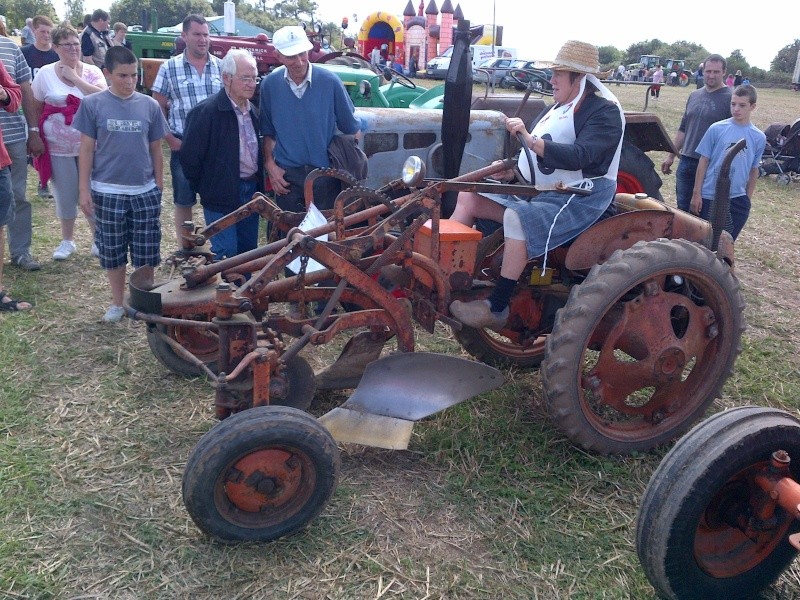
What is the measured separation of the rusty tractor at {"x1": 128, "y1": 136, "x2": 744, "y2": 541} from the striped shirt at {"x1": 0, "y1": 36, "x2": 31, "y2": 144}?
2.42 meters

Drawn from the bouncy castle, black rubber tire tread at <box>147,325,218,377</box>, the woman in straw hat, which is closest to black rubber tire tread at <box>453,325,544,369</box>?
the woman in straw hat

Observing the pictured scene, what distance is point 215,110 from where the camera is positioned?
4.55 metres

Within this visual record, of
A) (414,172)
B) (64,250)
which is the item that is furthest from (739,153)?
(64,250)

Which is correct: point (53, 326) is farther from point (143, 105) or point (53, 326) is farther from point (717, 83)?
point (717, 83)

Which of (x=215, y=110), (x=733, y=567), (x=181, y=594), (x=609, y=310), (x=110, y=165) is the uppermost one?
(x=215, y=110)

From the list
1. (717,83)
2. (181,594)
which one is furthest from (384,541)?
(717,83)

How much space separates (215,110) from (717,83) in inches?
188

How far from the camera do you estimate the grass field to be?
2672 mm

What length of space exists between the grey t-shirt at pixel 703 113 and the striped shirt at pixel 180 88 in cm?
425

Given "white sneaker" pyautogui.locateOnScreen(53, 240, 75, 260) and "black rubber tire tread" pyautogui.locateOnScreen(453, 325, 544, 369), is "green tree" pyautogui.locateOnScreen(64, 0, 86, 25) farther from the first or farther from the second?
"black rubber tire tread" pyautogui.locateOnScreen(453, 325, 544, 369)

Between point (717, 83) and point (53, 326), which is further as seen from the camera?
point (717, 83)

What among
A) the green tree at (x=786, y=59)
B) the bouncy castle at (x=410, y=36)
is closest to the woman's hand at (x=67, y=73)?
the bouncy castle at (x=410, y=36)

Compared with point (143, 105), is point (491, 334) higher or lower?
lower

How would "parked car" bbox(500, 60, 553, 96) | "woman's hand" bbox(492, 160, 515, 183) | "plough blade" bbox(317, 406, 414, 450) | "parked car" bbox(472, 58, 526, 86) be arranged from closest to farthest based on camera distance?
"plough blade" bbox(317, 406, 414, 450) → "woman's hand" bbox(492, 160, 515, 183) → "parked car" bbox(500, 60, 553, 96) → "parked car" bbox(472, 58, 526, 86)
